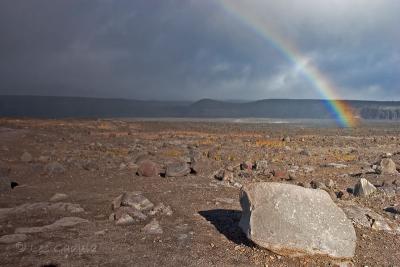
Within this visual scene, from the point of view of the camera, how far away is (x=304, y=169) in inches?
782

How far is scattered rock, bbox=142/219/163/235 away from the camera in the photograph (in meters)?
9.51

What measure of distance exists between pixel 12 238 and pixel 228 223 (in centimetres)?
450

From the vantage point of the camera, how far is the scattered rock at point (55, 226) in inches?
375

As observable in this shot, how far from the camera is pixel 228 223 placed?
10.2 meters

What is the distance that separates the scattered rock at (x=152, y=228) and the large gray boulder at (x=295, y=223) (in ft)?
6.40

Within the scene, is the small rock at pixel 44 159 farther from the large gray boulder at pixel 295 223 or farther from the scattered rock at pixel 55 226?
the large gray boulder at pixel 295 223

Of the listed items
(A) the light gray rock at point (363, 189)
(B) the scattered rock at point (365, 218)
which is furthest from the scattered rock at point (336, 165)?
(B) the scattered rock at point (365, 218)

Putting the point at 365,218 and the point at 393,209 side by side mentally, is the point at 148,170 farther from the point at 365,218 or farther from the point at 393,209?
the point at 393,209

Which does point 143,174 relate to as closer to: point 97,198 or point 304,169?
point 97,198

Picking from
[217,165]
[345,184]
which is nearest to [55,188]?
[217,165]

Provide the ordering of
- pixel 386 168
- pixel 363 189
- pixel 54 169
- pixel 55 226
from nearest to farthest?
pixel 55 226
pixel 363 189
pixel 54 169
pixel 386 168

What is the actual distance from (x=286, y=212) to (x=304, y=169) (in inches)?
472

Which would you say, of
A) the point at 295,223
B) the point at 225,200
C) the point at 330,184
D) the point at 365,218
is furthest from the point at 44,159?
the point at 295,223

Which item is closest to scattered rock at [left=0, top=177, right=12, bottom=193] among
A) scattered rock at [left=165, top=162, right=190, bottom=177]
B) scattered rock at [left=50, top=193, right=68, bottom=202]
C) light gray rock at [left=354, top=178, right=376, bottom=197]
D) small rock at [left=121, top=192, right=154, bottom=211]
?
scattered rock at [left=50, top=193, right=68, bottom=202]
